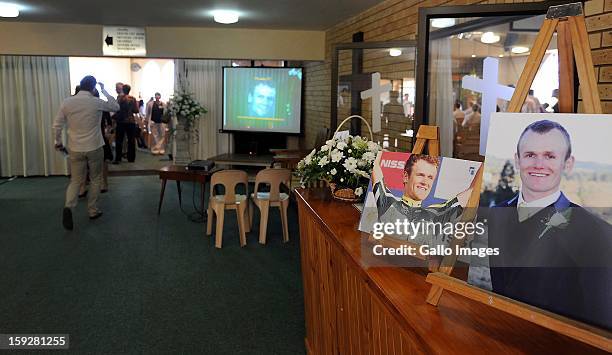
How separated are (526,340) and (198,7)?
16.1 ft

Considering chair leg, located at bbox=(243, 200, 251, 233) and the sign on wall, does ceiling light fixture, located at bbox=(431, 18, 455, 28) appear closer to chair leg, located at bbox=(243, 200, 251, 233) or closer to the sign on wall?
chair leg, located at bbox=(243, 200, 251, 233)

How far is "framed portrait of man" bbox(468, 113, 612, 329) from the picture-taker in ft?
3.43

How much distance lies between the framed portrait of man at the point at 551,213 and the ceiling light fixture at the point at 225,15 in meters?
4.78

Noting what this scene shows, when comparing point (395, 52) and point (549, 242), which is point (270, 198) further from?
point (549, 242)

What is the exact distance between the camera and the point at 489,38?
2.64 m

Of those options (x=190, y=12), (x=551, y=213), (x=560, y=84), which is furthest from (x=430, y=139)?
(x=190, y=12)

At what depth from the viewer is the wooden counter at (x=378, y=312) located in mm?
1175

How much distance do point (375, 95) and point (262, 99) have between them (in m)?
3.98

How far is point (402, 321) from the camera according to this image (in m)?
1.31

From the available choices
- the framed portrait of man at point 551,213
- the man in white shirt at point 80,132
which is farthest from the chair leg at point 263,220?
the framed portrait of man at point 551,213

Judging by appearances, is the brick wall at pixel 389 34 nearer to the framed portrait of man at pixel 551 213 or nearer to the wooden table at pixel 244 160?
the wooden table at pixel 244 160

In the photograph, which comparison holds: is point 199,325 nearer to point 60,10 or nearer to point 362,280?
point 362,280

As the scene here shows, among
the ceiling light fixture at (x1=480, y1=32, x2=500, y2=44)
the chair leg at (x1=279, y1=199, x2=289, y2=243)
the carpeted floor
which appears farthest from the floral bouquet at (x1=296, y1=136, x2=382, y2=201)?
the chair leg at (x1=279, y1=199, x2=289, y2=243)

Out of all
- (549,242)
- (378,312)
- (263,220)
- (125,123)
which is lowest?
(263,220)
